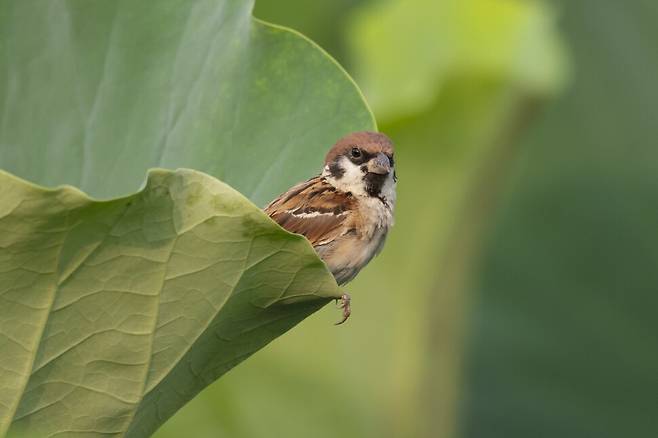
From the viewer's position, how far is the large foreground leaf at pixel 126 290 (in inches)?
70.4

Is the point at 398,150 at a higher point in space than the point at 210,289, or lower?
lower

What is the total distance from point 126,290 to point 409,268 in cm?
214

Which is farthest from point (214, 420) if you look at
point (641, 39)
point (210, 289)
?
point (641, 39)

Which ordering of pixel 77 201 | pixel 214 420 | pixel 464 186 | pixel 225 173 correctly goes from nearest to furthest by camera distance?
pixel 77 201 → pixel 225 173 → pixel 214 420 → pixel 464 186

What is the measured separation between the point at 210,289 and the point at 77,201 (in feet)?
0.74

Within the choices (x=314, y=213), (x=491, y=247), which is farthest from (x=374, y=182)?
(x=491, y=247)

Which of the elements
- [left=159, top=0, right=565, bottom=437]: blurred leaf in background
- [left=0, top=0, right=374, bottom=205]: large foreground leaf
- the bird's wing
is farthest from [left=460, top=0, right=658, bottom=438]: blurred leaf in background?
[left=0, top=0, right=374, bottom=205]: large foreground leaf

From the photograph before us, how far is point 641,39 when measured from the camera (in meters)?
5.17

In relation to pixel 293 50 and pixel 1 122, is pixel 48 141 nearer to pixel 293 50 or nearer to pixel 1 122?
pixel 1 122

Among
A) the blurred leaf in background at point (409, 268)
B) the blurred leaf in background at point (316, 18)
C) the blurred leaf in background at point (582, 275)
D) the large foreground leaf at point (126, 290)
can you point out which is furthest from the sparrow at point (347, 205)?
A: the blurred leaf in background at point (316, 18)

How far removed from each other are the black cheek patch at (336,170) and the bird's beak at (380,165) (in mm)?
59

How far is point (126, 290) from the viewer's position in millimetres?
1835

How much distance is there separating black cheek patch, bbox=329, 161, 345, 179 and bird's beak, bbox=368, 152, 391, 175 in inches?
2.3

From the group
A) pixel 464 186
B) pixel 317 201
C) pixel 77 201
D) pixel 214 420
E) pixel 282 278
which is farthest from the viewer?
pixel 464 186
